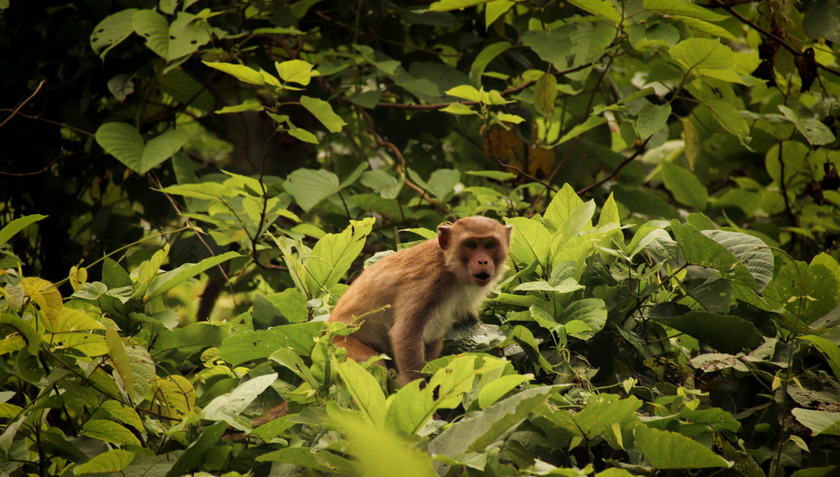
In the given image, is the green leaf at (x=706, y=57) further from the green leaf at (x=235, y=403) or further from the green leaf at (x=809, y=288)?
the green leaf at (x=235, y=403)

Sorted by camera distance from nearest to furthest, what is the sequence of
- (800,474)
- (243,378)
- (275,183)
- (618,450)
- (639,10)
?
(800,474) < (618,450) < (243,378) < (639,10) < (275,183)

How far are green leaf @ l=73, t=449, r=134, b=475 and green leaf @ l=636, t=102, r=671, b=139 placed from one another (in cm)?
301

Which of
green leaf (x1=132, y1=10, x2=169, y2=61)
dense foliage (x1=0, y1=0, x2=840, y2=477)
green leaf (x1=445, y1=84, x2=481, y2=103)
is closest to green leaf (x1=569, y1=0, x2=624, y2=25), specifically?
Answer: dense foliage (x1=0, y1=0, x2=840, y2=477)

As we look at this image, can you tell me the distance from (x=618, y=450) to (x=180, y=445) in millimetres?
1481

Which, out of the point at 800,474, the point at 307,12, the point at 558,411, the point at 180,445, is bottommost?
the point at 180,445

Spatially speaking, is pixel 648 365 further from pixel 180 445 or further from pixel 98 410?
pixel 98 410

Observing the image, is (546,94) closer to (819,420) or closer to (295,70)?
(295,70)

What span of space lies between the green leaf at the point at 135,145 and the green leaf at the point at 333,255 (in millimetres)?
1966

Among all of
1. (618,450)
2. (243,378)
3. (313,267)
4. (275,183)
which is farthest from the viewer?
(275,183)

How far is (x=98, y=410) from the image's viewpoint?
7.06 feet

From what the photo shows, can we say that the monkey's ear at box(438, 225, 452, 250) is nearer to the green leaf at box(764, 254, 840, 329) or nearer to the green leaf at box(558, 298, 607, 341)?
the green leaf at box(558, 298, 607, 341)

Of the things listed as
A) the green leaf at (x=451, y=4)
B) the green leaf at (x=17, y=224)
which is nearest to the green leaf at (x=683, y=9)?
the green leaf at (x=451, y=4)

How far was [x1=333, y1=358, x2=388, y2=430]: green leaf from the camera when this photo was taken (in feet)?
5.88

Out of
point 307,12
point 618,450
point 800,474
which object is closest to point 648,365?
point 618,450
